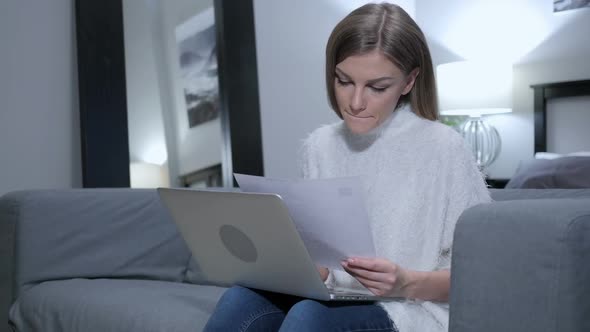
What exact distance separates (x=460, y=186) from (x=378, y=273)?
0.25 m

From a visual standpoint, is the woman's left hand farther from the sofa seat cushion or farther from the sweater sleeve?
the sofa seat cushion

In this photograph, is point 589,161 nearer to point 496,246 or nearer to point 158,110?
point 158,110

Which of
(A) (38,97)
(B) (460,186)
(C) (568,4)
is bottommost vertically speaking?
(B) (460,186)

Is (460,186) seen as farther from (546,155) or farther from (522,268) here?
(546,155)

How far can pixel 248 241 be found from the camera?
3.66 feet

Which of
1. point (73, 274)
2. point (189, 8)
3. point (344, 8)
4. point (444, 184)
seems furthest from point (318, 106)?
point (444, 184)

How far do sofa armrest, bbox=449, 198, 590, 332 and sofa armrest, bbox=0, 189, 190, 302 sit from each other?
1339 mm

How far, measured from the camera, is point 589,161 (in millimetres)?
3318

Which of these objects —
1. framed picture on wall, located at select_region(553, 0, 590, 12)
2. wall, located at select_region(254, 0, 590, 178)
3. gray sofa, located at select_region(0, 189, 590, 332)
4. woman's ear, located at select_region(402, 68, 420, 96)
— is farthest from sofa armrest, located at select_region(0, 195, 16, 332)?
framed picture on wall, located at select_region(553, 0, 590, 12)

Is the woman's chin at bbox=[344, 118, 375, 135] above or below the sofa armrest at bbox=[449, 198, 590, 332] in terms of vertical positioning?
above

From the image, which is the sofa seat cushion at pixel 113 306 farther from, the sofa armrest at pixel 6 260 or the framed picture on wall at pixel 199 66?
the framed picture on wall at pixel 199 66

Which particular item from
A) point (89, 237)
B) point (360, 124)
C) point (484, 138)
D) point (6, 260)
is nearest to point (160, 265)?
point (89, 237)

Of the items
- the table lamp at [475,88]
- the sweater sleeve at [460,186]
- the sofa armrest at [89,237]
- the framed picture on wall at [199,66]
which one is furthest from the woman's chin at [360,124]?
the table lamp at [475,88]

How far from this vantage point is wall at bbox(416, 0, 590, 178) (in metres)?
4.09
